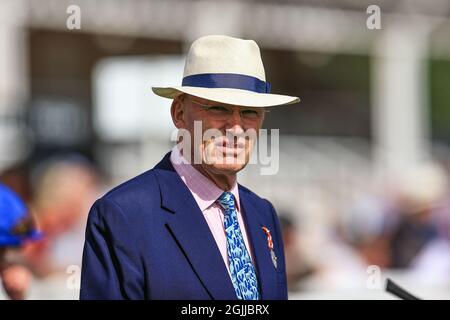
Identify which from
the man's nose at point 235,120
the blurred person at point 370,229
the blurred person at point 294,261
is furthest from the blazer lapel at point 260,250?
the blurred person at point 370,229

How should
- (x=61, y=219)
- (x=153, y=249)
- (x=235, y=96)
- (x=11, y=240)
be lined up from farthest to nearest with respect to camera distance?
(x=61, y=219) < (x=11, y=240) < (x=235, y=96) < (x=153, y=249)

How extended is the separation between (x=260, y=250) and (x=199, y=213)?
8.6 inches

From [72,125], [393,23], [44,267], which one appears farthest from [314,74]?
[44,267]

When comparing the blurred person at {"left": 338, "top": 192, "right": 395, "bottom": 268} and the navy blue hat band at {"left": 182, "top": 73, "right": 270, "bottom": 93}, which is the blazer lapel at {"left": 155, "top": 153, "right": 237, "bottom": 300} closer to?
the navy blue hat band at {"left": 182, "top": 73, "right": 270, "bottom": 93}

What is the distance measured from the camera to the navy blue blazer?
1.87 meters

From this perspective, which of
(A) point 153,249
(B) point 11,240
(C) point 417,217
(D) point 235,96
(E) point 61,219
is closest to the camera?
(A) point 153,249

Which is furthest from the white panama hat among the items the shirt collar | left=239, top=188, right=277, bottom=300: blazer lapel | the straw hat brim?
left=239, top=188, right=277, bottom=300: blazer lapel

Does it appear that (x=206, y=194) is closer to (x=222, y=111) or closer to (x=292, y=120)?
(x=222, y=111)

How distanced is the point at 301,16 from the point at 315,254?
543cm

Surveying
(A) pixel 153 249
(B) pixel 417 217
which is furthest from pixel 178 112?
(B) pixel 417 217

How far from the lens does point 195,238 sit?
1.98 metres

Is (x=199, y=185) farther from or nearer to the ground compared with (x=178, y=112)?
nearer to the ground

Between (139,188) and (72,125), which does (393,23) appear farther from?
(139,188)

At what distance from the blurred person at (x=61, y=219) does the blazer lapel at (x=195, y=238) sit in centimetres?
327
